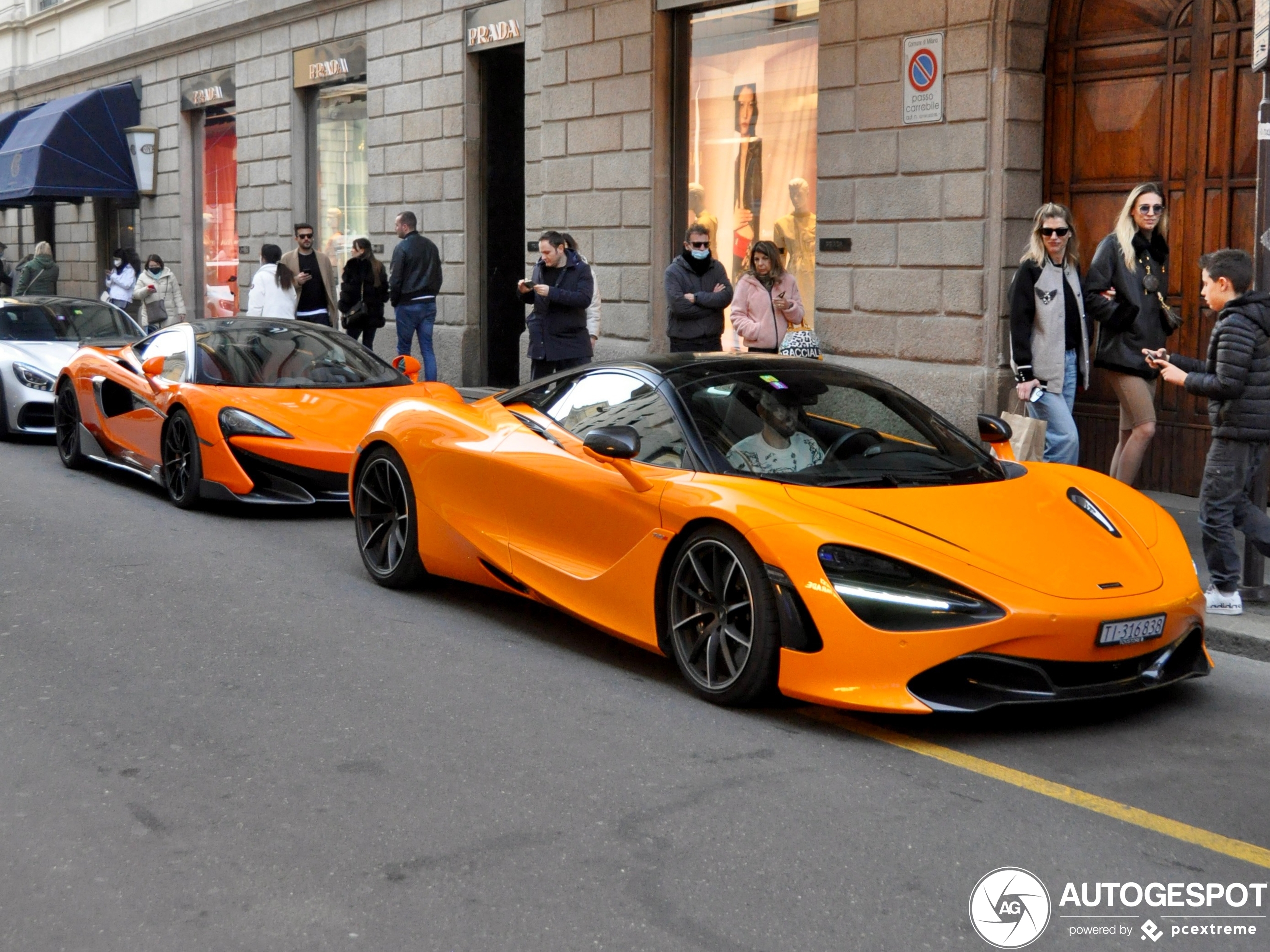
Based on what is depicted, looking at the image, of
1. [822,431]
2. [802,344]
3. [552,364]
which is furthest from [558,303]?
[822,431]

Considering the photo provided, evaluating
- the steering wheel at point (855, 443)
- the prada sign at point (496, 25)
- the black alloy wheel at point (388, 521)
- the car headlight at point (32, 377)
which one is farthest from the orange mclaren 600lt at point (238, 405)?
the prada sign at point (496, 25)

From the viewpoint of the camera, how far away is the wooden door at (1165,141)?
10.5m

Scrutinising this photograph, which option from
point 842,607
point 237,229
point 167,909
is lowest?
point 167,909

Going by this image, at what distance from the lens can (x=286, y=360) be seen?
10.3 m

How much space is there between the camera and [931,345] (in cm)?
1251

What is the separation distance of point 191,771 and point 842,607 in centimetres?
208

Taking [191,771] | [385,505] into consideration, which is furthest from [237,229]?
[191,771]

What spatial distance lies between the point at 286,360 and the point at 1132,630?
6.67 meters

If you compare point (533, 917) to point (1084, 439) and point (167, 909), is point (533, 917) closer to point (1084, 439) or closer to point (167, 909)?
point (167, 909)

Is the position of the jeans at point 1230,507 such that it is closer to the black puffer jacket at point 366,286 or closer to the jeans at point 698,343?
the jeans at point 698,343

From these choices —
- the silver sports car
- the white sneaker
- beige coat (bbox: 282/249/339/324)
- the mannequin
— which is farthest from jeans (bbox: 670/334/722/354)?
the white sneaker

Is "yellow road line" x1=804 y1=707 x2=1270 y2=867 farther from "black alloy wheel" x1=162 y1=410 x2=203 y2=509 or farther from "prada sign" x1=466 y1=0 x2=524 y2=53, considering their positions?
"prada sign" x1=466 y1=0 x2=524 y2=53

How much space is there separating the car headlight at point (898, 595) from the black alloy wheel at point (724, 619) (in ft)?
0.88

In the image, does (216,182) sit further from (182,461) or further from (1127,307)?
(1127,307)
